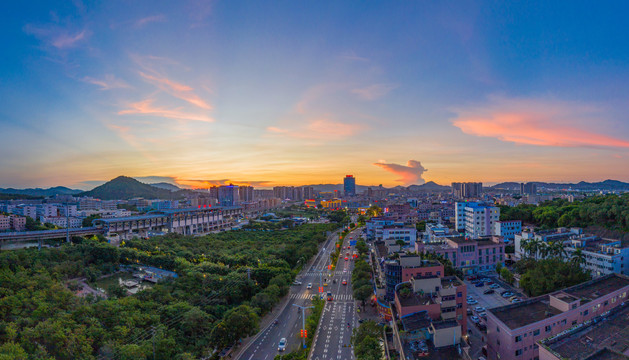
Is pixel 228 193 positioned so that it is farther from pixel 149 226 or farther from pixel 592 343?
pixel 592 343

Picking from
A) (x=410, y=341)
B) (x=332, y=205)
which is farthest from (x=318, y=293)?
(x=332, y=205)

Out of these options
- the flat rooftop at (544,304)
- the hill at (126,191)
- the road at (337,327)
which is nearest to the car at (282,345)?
the road at (337,327)

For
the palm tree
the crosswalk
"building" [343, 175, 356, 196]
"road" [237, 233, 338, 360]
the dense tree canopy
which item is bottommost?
"road" [237, 233, 338, 360]

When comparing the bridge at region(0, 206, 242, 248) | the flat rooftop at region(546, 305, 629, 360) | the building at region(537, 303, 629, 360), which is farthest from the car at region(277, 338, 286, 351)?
the bridge at region(0, 206, 242, 248)

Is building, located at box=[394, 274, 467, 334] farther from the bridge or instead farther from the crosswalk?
the bridge

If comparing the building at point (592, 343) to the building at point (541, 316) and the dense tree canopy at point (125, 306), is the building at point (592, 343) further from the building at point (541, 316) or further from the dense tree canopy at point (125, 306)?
the dense tree canopy at point (125, 306)

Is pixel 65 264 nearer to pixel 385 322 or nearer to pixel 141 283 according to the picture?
pixel 141 283

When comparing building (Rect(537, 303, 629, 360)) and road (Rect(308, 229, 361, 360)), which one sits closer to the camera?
building (Rect(537, 303, 629, 360))
